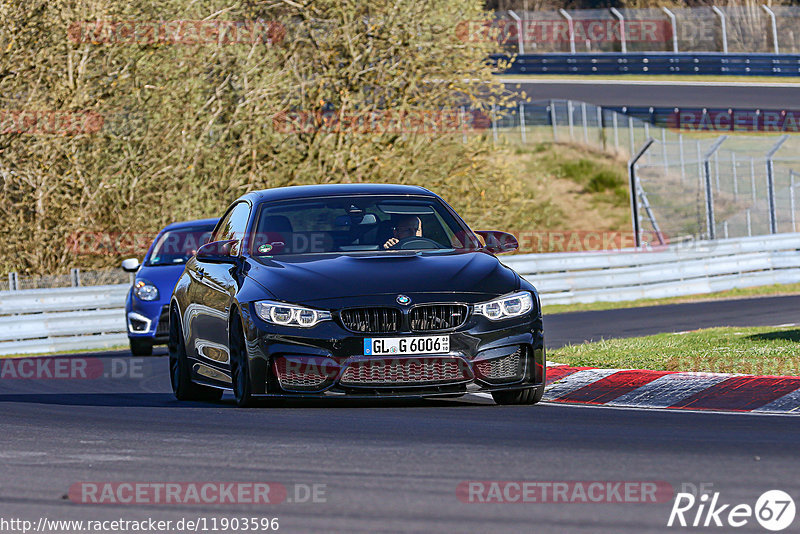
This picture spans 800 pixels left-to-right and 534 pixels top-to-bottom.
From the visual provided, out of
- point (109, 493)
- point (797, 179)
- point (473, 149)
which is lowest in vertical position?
point (797, 179)

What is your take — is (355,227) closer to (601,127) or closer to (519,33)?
(601,127)

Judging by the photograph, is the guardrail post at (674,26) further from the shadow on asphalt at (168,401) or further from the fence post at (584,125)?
the shadow on asphalt at (168,401)

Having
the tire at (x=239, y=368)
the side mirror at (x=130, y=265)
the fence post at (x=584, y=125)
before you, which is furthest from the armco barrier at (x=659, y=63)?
the tire at (x=239, y=368)

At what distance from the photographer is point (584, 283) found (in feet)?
83.3

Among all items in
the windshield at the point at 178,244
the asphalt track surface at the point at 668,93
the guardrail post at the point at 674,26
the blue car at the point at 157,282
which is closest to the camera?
the blue car at the point at 157,282

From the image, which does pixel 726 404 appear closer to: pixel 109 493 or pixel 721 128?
pixel 109 493

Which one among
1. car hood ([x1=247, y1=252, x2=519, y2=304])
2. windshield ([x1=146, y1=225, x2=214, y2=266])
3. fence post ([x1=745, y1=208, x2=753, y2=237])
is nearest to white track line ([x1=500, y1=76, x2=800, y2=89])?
fence post ([x1=745, y1=208, x2=753, y2=237])

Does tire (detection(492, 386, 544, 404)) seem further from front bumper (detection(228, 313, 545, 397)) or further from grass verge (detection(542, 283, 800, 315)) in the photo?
grass verge (detection(542, 283, 800, 315))

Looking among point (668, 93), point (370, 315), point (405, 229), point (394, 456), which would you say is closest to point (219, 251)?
point (405, 229)

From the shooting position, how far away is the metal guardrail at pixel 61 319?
2117 cm

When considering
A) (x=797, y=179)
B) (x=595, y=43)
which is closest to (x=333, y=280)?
(x=797, y=179)

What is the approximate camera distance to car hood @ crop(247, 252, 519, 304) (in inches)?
354

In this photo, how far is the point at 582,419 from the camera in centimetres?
848

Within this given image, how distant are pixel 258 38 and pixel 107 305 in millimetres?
7421
